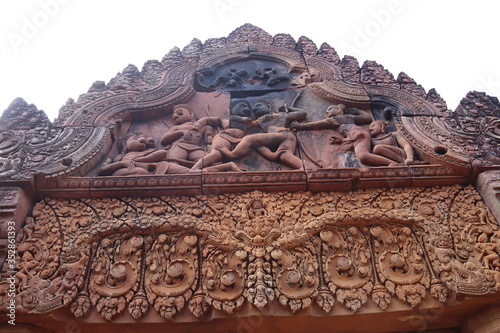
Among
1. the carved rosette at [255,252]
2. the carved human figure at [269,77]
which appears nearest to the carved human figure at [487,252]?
the carved rosette at [255,252]

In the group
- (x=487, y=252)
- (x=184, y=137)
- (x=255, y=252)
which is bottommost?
(x=487, y=252)

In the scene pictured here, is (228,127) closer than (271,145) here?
No

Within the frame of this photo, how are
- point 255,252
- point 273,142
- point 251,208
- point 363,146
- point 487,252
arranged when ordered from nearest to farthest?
point 487,252 → point 255,252 → point 251,208 → point 363,146 → point 273,142

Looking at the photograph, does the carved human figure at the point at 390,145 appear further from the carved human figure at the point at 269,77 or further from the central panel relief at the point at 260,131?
the carved human figure at the point at 269,77

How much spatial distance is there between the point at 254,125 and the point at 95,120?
2446 millimetres

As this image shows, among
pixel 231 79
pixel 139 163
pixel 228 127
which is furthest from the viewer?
pixel 231 79

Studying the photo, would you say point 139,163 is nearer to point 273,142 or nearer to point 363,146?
point 273,142

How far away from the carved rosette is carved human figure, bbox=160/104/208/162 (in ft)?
2.88

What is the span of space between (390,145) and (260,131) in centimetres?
194

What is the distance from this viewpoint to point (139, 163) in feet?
17.5

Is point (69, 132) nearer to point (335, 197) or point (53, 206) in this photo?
point (53, 206)

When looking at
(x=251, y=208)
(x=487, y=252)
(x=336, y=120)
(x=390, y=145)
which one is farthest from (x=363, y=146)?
(x=487, y=252)

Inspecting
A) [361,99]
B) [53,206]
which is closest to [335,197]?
[361,99]

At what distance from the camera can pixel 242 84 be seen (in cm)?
731
